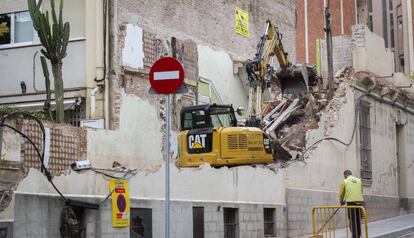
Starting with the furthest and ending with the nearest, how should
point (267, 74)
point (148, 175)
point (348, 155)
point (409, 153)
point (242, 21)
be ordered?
1. point (242, 21)
2. point (409, 153)
3. point (348, 155)
4. point (267, 74)
5. point (148, 175)

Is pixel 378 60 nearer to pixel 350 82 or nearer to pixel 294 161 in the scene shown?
pixel 350 82

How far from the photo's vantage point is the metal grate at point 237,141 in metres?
18.4

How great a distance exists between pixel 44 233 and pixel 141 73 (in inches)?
415

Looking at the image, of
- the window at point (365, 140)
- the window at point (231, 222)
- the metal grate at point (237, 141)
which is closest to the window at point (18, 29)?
the metal grate at point (237, 141)

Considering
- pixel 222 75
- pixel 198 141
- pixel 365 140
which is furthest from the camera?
pixel 222 75

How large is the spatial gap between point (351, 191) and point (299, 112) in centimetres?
919

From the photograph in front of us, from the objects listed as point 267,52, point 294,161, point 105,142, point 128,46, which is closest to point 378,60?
point 267,52

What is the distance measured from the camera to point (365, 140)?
78.6 feet

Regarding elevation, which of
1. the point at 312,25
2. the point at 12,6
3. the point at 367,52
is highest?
the point at 312,25

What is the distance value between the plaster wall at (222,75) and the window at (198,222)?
1005 cm

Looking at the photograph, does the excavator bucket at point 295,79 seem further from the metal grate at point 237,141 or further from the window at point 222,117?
the metal grate at point 237,141

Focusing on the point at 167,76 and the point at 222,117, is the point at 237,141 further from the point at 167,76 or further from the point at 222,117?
the point at 167,76

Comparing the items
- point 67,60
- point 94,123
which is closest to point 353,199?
point 94,123

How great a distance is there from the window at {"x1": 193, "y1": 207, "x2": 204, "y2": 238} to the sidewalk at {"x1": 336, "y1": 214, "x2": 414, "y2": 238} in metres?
3.86
